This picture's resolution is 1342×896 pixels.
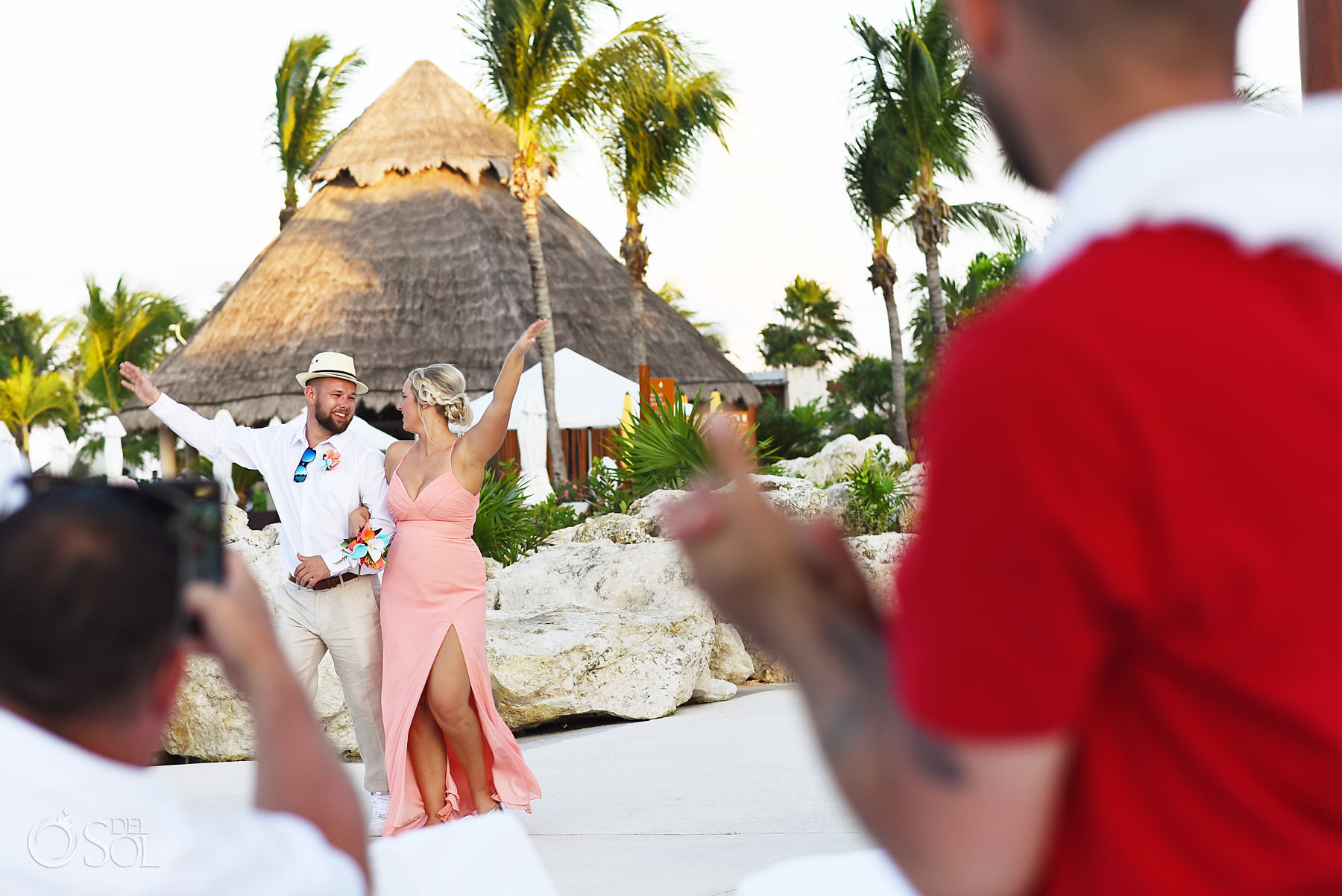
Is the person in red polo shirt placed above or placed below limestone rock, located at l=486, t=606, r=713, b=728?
above

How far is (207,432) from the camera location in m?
5.67

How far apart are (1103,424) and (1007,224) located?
28866 mm

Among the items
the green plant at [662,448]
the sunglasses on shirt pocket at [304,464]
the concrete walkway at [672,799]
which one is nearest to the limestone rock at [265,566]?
the concrete walkway at [672,799]

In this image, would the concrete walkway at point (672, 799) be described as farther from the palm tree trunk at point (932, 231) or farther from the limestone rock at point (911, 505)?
the palm tree trunk at point (932, 231)

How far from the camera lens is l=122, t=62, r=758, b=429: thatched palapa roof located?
25.7 meters

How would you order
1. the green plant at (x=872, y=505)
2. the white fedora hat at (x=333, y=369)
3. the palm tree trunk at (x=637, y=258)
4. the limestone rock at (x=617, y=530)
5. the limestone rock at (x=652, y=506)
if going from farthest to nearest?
the palm tree trunk at (x=637, y=258)
the green plant at (x=872, y=505)
the limestone rock at (x=652, y=506)
the limestone rock at (x=617, y=530)
the white fedora hat at (x=333, y=369)

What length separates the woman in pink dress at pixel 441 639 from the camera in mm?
4902

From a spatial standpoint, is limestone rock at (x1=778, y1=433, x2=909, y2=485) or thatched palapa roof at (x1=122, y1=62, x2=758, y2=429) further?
thatched palapa roof at (x1=122, y1=62, x2=758, y2=429)

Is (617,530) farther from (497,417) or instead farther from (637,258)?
(637,258)

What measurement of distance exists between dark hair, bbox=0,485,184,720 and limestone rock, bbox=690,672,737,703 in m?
6.70

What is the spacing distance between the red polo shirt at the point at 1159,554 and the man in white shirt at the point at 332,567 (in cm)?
458

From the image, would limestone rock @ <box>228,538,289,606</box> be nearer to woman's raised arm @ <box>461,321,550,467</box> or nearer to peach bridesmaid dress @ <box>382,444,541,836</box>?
peach bridesmaid dress @ <box>382,444,541,836</box>

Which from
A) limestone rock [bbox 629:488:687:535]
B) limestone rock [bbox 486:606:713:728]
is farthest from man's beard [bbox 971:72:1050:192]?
limestone rock [bbox 629:488:687:535]

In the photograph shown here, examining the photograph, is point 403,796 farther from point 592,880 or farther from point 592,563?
point 592,563
